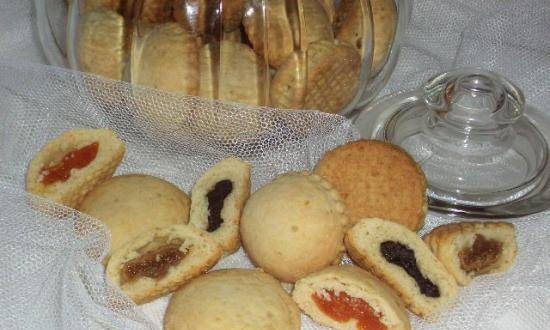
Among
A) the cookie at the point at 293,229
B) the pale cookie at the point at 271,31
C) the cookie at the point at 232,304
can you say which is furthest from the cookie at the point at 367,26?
the cookie at the point at 232,304

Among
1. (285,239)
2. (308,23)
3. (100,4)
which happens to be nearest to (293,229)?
(285,239)

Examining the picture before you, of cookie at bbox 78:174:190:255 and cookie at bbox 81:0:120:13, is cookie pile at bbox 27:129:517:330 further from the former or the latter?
cookie at bbox 81:0:120:13

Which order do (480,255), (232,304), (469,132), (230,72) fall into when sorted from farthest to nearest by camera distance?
(469,132), (230,72), (480,255), (232,304)

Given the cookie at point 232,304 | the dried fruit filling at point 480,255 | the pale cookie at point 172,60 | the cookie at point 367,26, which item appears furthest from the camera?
the cookie at point 367,26

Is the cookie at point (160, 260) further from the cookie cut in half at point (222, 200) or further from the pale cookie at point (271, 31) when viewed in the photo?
the pale cookie at point (271, 31)

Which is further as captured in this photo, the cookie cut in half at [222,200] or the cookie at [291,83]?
the cookie at [291,83]

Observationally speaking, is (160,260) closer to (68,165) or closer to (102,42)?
(68,165)

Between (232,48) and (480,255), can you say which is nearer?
(480,255)
